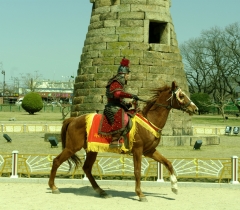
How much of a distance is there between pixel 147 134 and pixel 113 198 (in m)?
1.52

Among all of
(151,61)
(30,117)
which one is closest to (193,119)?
(30,117)

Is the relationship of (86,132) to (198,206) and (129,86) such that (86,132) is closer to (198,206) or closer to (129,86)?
(198,206)

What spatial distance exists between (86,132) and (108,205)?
1847 mm

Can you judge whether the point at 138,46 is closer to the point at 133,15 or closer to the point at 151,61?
the point at 151,61

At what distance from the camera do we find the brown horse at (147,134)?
9.74m

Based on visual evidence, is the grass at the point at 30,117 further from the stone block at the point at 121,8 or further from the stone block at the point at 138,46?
the stone block at the point at 138,46

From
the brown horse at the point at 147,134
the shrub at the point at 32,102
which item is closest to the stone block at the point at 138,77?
the brown horse at the point at 147,134

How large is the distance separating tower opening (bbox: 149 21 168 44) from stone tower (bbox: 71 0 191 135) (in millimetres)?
47

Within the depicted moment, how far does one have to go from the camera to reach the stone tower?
21094 mm

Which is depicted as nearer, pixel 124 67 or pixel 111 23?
pixel 124 67

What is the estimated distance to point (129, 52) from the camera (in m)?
21.1

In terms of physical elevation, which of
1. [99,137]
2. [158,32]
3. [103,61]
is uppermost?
[158,32]

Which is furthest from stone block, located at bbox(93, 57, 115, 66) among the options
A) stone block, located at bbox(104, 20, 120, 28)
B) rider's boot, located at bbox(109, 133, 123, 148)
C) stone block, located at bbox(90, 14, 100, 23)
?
rider's boot, located at bbox(109, 133, 123, 148)

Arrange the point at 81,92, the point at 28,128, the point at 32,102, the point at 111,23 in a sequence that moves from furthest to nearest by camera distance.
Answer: the point at 32,102, the point at 28,128, the point at 81,92, the point at 111,23
